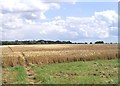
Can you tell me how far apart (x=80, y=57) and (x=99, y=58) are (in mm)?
2419

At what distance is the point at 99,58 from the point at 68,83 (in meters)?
19.2

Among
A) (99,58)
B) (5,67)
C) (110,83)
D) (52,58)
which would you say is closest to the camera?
(110,83)

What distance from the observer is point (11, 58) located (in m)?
31.8

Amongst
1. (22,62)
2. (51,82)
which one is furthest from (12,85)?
(22,62)

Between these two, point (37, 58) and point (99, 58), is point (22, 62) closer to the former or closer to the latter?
point (37, 58)

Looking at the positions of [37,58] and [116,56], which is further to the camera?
[116,56]

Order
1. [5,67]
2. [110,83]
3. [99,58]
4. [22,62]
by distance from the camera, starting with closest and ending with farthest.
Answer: [110,83]
[5,67]
[22,62]
[99,58]

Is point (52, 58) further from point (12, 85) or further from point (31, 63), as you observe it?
point (12, 85)

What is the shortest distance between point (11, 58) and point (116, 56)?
13316mm

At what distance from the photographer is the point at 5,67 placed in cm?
2894

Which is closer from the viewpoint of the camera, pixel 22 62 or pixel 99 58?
pixel 22 62

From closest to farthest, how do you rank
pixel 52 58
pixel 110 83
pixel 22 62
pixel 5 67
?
pixel 110 83, pixel 5 67, pixel 22 62, pixel 52 58

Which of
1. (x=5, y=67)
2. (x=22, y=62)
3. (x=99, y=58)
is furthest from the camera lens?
(x=99, y=58)

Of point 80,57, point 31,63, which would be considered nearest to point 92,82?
point 31,63
